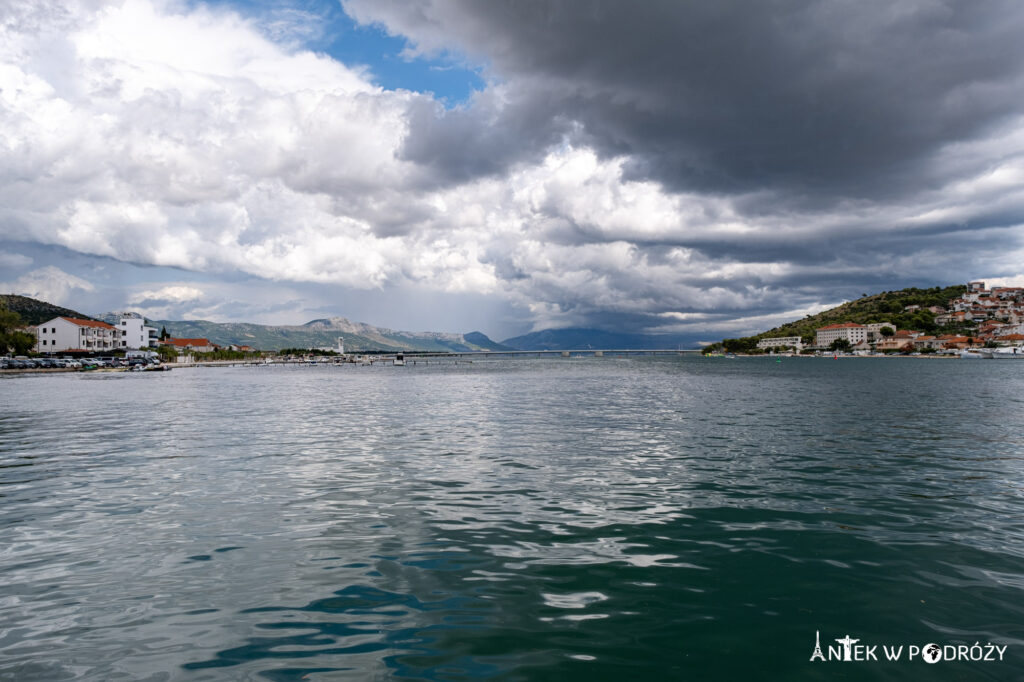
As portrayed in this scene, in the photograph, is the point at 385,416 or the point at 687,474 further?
the point at 385,416

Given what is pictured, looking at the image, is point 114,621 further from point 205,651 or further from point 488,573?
point 488,573

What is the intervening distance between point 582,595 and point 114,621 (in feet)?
28.8

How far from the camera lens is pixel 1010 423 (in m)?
38.1

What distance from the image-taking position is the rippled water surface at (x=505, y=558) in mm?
8875

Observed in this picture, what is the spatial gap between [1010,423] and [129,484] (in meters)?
52.2

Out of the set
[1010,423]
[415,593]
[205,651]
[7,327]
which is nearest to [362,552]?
[415,593]

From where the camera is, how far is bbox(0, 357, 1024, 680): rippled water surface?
8875mm

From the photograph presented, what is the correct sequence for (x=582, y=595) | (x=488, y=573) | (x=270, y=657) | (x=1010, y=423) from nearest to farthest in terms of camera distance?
(x=270, y=657), (x=582, y=595), (x=488, y=573), (x=1010, y=423)

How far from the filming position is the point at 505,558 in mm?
13195

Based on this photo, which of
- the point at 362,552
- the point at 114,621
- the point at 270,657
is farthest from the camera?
the point at 362,552

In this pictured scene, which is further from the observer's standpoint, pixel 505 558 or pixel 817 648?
pixel 505 558

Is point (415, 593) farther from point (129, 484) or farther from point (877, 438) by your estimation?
point (877, 438)

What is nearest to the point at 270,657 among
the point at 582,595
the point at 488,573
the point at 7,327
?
the point at 488,573

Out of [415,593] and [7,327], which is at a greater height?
[7,327]
